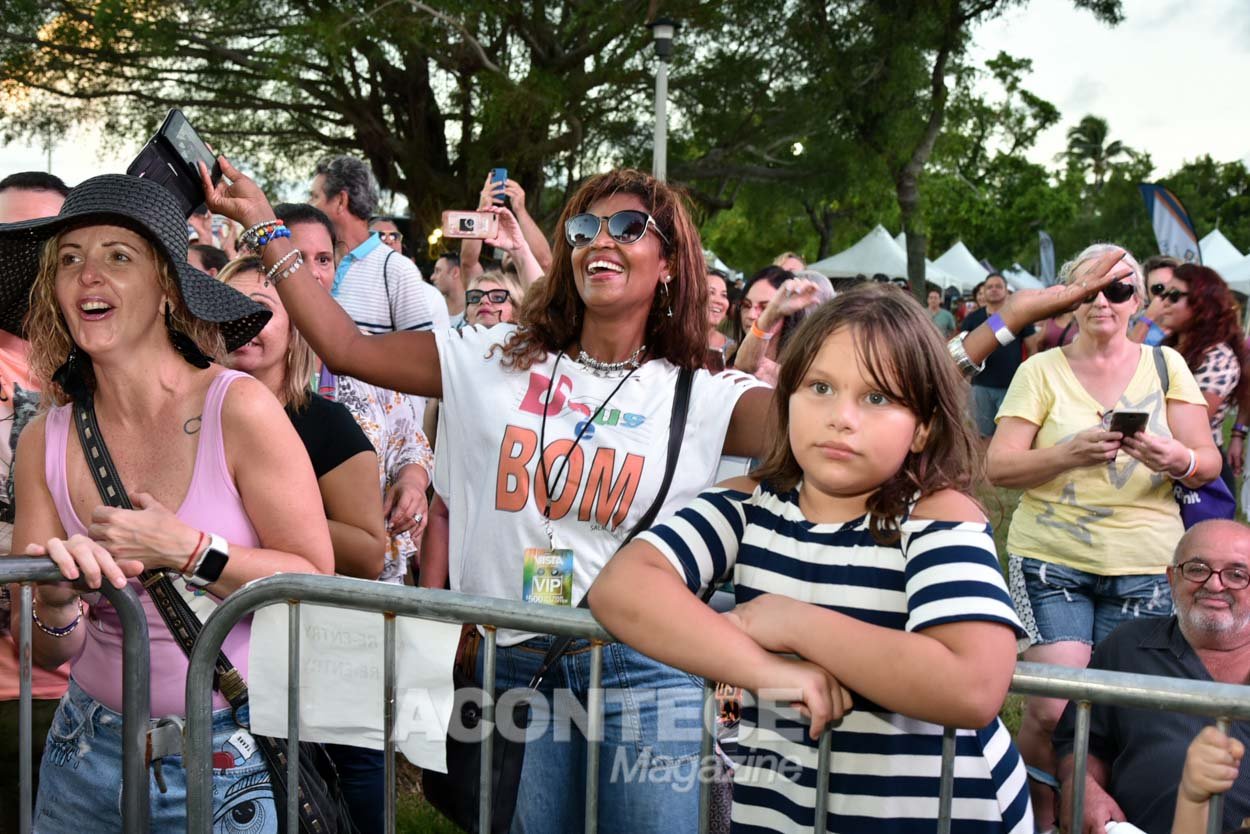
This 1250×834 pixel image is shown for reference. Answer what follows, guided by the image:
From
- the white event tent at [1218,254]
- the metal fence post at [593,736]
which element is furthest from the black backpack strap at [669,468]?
the white event tent at [1218,254]

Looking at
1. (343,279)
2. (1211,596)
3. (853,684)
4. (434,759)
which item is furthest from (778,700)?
(343,279)

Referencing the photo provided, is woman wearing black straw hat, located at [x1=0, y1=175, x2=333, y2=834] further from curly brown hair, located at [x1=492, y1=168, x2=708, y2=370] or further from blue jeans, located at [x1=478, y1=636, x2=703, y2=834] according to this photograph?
curly brown hair, located at [x1=492, y1=168, x2=708, y2=370]

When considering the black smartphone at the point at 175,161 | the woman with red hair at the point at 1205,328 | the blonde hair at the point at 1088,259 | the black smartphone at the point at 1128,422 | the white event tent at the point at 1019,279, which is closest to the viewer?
the black smartphone at the point at 175,161

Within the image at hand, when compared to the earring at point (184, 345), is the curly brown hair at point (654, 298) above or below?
above

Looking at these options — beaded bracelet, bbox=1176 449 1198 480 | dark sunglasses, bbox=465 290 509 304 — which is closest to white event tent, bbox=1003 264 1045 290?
dark sunglasses, bbox=465 290 509 304

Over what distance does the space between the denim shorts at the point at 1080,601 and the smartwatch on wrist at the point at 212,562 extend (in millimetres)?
2863

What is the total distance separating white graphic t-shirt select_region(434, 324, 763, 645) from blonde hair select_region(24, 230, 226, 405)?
606mm

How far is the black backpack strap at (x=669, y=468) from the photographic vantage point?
2.55 m

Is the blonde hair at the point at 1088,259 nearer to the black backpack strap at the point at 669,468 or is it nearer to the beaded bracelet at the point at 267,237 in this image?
the black backpack strap at the point at 669,468

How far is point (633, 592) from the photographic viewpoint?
1890 mm

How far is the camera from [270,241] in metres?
2.87

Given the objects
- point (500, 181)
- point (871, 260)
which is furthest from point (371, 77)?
point (500, 181)

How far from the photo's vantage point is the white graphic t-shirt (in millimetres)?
2682

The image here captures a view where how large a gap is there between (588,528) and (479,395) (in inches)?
16.9
